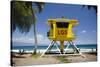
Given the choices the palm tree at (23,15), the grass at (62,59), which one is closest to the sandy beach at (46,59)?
the grass at (62,59)

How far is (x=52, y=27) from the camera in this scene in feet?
9.39

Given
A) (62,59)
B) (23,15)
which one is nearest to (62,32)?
(62,59)

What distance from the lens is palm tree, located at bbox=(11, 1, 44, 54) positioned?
104 inches

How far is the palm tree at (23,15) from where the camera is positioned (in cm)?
264

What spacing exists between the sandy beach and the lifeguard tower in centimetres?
9

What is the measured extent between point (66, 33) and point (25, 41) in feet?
1.89

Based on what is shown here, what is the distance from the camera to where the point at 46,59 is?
2.79m

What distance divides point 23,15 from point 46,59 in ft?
2.04

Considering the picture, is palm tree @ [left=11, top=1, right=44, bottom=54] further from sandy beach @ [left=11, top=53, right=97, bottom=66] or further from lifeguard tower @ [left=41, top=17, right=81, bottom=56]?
lifeguard tower @ [left=41, top=17, right=81, bottom=56]

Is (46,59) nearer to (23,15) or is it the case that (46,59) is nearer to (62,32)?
(62,32)

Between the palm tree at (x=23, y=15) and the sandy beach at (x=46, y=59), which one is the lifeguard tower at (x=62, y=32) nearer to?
the sandy beach at (x=46, y=59)
